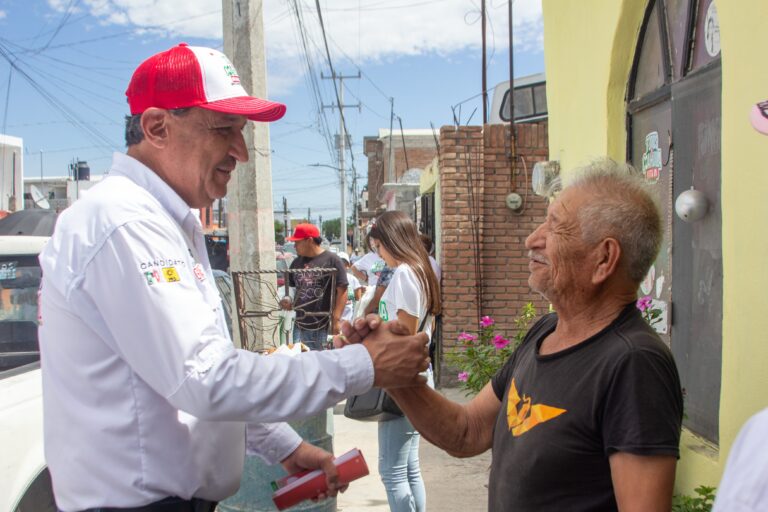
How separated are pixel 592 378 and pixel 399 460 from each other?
232cm

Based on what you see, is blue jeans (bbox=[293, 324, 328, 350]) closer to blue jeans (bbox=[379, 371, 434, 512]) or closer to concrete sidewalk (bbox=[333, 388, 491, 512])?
concrete sidewalk (bbox=[333, 388, 491, 512])

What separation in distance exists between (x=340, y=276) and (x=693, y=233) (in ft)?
15.8

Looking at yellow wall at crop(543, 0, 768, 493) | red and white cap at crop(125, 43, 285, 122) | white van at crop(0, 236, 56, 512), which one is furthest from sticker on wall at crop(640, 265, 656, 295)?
white van at crop(0, 236, 56, 512)

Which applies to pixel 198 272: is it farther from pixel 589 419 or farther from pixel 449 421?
pixel 589 419

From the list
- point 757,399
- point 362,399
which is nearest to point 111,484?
point 362,399

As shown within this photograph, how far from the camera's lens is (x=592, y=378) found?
168 cm

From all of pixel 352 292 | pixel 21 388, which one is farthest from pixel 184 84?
pixel 352 292

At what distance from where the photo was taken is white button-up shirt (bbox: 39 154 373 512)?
1638mm

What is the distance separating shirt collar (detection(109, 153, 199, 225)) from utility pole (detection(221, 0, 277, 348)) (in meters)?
4.97

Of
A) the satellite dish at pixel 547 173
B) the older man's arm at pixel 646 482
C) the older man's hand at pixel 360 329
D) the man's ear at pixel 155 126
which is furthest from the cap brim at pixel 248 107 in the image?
the satellite dish at pixel 547 173

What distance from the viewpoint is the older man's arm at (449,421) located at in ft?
7.48

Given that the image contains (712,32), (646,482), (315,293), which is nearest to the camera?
(646,482)

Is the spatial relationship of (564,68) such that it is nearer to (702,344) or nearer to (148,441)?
(702,344)

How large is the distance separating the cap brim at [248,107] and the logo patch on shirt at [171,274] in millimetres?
519
